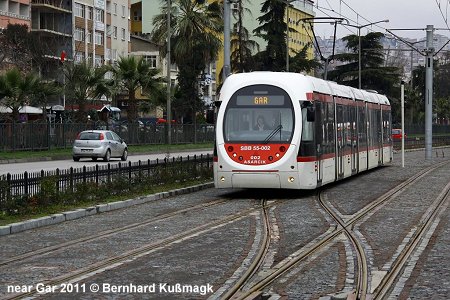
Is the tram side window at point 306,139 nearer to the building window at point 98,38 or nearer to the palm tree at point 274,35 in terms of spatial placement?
the palm tree at point 274,35

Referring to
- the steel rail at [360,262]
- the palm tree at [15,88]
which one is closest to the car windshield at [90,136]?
the palm tree at [15,88]

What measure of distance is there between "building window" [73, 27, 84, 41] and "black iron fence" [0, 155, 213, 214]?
66291 mm

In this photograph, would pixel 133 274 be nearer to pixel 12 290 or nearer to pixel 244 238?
pixel 12 290

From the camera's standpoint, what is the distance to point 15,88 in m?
48.8

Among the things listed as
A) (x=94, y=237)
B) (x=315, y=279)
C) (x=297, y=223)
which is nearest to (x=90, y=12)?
(x=297, y=223)

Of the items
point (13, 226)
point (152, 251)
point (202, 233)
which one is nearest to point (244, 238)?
point (202, 233)

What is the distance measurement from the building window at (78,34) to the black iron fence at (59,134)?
24548mm

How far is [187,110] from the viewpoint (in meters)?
82.6

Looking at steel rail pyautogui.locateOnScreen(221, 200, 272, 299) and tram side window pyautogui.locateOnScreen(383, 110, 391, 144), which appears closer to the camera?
steel rail pyautogui.locateOnScreen(221, 200, 272, 299)

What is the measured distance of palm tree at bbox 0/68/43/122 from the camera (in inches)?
1922

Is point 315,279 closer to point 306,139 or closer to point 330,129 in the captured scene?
point 306,139

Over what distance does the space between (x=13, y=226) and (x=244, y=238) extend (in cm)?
397

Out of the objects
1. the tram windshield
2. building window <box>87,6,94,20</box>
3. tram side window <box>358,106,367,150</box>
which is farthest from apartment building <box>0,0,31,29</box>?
the tram windshield

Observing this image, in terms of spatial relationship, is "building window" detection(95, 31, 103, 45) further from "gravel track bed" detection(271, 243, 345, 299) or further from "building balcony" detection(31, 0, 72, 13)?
"gravel track bed" detection(271, 243, 345, 299)
